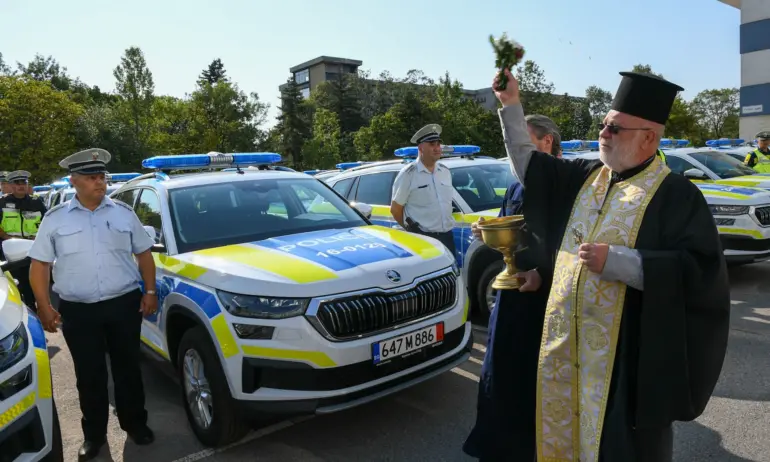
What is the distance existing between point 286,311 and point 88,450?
5.27ft

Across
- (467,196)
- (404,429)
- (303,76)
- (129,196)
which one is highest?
(303,76)

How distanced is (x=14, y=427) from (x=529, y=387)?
2228 millimetres

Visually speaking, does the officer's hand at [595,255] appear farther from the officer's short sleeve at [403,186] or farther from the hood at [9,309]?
the officer's short sleeve at [403,186]

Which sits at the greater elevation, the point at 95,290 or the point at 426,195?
the point at 426,195

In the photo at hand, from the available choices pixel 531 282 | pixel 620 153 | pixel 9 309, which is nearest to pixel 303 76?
pixel 9 309

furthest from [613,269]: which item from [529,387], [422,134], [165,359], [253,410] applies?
[422,134]

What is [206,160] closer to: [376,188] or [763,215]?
[376,188]

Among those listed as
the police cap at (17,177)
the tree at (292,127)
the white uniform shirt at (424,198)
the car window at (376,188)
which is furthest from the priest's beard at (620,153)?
the tree at (292,127)

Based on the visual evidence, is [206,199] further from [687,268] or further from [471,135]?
[471,135]

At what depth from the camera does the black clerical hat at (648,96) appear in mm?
1934

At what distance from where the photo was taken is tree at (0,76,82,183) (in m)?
32.0

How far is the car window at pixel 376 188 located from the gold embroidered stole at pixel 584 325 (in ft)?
14.6

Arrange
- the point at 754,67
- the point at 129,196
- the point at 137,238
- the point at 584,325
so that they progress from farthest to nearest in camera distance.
Result: the point at 754,67
the point at 129,196
the point at 137,238
the point at 584,325

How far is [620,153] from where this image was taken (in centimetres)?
202
